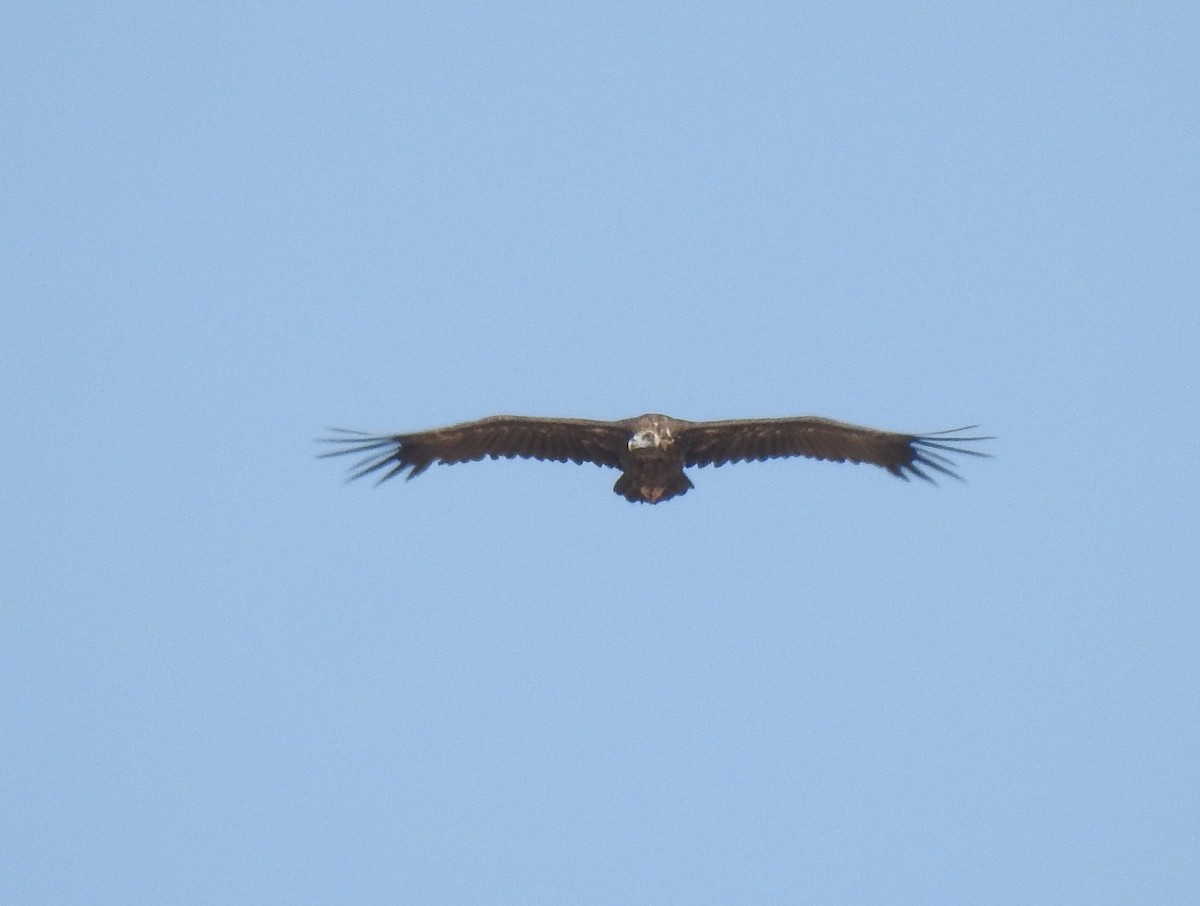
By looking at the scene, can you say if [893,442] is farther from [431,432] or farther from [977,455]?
[431,432]

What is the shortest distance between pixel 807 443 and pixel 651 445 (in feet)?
7.68

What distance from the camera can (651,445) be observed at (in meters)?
22.6

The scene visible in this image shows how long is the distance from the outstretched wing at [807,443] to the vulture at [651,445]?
1cm

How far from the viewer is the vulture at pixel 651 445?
2288 cm

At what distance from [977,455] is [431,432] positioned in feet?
22.4

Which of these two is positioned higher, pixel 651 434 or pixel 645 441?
pixel 651 434

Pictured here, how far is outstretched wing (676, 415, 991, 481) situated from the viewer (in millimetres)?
23234

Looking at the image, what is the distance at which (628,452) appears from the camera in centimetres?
2288

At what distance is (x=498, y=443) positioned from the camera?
23641 mm

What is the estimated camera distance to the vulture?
22875 millimetres

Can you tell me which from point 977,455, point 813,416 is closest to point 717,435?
point 813,416

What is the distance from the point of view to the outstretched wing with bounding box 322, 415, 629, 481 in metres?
23.2

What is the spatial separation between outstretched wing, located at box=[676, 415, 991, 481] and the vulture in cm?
1

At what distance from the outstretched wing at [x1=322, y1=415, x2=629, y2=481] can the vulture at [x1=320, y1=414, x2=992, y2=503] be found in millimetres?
13
